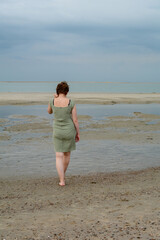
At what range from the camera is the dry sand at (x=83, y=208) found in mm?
Answer: 3826

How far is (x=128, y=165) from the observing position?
8.27 m

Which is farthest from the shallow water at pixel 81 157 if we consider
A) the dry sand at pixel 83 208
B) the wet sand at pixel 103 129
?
the wet sand at pixel 103 129

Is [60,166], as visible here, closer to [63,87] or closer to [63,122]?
[63,122]

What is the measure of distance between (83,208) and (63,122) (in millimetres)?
1937

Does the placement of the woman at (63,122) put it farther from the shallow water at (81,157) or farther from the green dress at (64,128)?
the shallow water at (81,157)

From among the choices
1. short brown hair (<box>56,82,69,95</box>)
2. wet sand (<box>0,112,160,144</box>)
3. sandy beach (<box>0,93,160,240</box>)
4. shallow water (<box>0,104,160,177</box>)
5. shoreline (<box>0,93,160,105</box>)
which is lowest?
shoreline (<box>0,93,160,105</box>)

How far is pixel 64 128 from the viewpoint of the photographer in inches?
245

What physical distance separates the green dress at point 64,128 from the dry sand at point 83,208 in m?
0.80

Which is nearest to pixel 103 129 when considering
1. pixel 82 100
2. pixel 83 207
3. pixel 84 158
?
pixel 84 158

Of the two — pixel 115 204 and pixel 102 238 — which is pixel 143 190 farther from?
pixel 102 238

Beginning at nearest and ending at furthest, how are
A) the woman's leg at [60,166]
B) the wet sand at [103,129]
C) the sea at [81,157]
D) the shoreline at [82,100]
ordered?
the woman's leg at [60,166] < the sea at [81,157] < the wet sand at [103,129] < the shoreline at [82,100]

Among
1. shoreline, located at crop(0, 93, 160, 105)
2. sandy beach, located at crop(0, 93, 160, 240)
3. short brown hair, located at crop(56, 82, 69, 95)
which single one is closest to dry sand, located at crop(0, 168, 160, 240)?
sandy beach, located at crop(0, 93, 160, 240)

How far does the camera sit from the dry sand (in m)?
3.83

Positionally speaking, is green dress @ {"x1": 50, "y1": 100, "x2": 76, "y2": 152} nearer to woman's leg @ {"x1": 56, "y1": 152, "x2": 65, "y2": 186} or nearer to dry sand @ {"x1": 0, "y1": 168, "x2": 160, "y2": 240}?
woman's leg @ {"x1": 56, "y1": 152, "x2": 65, "y2": 186}
